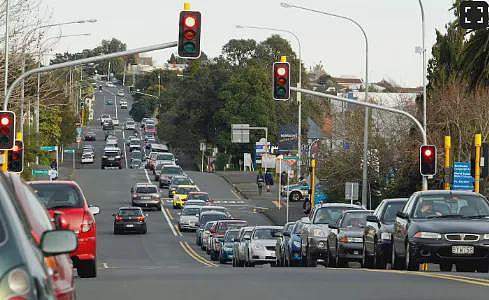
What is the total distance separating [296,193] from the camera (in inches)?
3356

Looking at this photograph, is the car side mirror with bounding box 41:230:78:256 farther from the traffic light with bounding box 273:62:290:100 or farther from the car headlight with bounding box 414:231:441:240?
the traffic light with bounding box 273:62:290:100

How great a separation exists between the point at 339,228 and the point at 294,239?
13.7ft

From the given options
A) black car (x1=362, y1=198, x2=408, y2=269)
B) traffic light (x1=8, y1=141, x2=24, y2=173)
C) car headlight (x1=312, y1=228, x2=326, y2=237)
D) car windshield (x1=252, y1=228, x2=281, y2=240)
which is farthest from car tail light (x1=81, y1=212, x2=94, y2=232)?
car windshield (x1=252, y1=228, x2=281, y2=240)

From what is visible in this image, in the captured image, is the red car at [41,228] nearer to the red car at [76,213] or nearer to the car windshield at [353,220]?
the red car at [76,213]

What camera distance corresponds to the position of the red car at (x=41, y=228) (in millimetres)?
8523

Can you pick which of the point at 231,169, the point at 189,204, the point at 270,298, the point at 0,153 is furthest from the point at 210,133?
the point at 270,298

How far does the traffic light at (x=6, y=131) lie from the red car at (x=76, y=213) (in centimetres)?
1438

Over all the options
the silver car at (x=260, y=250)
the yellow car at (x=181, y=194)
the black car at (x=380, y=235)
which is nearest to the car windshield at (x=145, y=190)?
the yellow car at (x=181, y=194)

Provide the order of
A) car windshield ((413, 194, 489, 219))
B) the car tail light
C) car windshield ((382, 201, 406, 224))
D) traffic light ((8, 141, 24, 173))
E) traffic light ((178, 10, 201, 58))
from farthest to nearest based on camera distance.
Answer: traffic light ((8, 141, 24, 173)), traffic light ((178, 10, 201, 58)), car windshield ((382, 201, 406, 224)), car windshield ((413, 194, 489, 219)), the car tail light

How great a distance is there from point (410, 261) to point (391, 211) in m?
4.30

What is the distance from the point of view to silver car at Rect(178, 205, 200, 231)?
2534 inches

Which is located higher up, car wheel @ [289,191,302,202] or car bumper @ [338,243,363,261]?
car bumper @ [338,243,363,261]


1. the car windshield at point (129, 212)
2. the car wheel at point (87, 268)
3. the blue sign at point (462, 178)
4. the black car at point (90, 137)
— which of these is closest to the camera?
the car wheel at point (87, 268)

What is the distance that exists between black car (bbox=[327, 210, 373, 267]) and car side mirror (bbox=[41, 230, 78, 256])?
68.9ft
